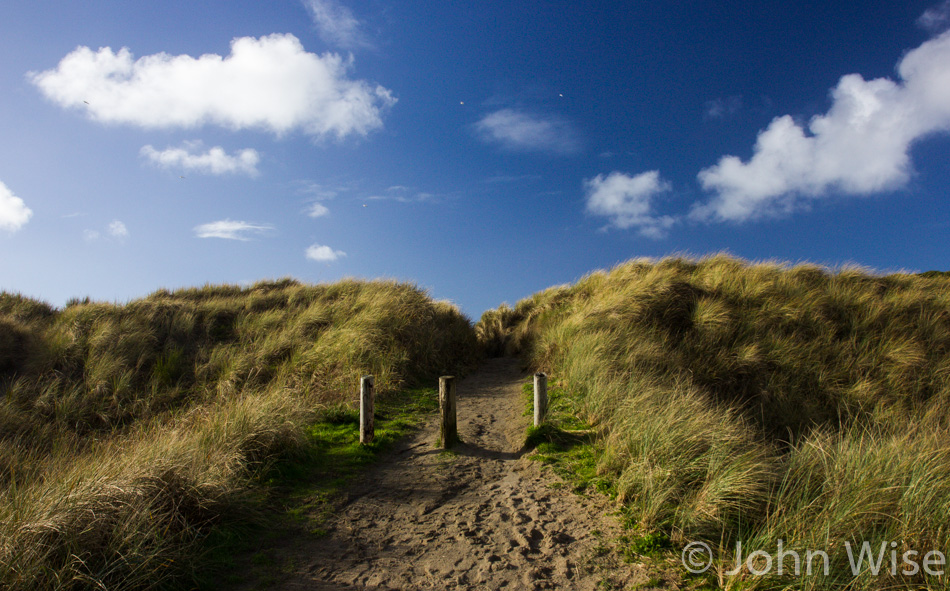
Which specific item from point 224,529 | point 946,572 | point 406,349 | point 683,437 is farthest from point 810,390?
point 224,529

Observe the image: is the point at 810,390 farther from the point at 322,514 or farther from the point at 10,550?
the point at 10,550

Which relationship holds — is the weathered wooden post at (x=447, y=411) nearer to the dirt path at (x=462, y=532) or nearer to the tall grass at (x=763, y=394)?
the dirt path at (x=462, y=532)

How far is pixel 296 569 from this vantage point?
169 inches

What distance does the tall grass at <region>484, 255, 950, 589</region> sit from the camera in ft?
14.0

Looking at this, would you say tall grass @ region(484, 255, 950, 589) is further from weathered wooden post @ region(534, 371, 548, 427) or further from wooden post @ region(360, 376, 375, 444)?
wooden post @ region(360, 376, 375, 444)

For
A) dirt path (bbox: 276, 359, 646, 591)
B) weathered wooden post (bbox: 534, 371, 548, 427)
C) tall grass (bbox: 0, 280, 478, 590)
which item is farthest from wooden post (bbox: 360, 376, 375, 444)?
weathered wooden post (bbox: 534, 371, 548, 427)

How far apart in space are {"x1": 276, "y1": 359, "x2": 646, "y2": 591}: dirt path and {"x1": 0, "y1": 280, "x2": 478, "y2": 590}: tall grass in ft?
4.02

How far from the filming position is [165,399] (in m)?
11.0

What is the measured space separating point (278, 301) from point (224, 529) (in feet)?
43.0

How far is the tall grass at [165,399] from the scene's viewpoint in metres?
3.75

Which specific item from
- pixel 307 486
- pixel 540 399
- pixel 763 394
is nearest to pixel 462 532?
pixel 307 486

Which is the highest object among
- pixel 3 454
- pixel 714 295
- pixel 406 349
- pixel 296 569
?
pixel 714 295

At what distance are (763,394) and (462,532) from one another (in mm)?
8577

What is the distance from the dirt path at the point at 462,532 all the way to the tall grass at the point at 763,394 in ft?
2.67
